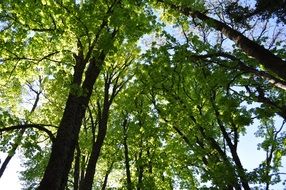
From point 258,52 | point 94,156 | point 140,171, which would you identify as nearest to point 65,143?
point 258,52

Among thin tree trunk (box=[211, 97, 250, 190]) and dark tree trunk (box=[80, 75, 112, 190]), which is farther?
dark tree trunk (box=[80, 75, 112, 190])

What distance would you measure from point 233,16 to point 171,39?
10.5 ft

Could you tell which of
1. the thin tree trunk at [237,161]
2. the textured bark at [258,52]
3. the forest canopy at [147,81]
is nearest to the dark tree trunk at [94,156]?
the forest canopy at [147,81]

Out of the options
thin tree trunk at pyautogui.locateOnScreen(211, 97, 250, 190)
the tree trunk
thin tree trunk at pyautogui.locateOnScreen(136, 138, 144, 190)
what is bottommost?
the tree trunk

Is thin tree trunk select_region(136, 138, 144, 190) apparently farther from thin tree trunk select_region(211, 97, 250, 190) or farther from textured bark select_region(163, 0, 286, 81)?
textured bark select_region(163, 0, 286, 81)

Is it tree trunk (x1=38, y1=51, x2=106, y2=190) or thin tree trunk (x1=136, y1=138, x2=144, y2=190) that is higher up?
thin tree trunk (x1=136, y1=138, x2=144, y2=190)

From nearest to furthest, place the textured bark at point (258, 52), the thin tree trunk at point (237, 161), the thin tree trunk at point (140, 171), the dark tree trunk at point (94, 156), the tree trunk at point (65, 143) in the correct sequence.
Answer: the tree trunk at point (65, 143), the textured bark at point (258, 52), the thin tree trunk at point (237, 161), the dark tree trunk at point (94, 156), the thin tree trunk at point (140, 171)

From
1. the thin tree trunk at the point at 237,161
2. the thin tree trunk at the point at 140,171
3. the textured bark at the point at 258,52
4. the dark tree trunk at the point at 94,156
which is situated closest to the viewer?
the textured bark at the point at 258,52

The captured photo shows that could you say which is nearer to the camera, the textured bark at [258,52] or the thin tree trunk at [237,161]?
the textured bark at [258,52]

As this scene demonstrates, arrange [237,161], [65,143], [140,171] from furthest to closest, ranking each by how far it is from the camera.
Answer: [140,171] < [237,161] < [65,143]

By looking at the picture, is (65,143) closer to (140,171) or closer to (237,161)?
(237,161)

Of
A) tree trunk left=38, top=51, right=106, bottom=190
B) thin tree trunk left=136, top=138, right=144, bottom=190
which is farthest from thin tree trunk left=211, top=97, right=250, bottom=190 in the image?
tree trunk left=38, top=51, right=106, bottom=190

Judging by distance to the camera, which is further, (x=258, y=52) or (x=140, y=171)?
(x=140, y=171)

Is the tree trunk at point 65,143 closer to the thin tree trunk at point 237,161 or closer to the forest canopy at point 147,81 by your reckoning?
the forest canopy at point 147,81
